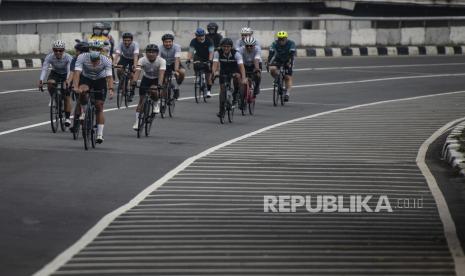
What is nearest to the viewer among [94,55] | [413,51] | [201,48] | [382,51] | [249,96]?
[94,55]

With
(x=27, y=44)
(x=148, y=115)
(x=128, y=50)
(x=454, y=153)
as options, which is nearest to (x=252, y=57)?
(x=128, y=50)

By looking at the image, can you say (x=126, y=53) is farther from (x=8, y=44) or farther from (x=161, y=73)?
(x=8, y=44)

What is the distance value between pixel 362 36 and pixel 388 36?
3.45ft

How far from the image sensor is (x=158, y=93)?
81.9 ft

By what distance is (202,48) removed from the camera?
32.4 meters

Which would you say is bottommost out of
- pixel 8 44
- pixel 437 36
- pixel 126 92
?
pixel 126 92

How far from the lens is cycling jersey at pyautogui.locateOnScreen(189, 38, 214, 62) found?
106ft

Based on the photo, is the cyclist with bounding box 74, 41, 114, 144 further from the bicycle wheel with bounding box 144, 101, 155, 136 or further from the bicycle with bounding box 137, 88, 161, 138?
the bicycle wheel with bounding box 144, 101, 155, 136

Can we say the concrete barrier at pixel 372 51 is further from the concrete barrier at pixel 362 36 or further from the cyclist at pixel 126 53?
the cyclist at pixel 126 53

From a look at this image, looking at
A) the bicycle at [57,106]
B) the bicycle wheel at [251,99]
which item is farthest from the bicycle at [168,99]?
the bicycle at [57,106]

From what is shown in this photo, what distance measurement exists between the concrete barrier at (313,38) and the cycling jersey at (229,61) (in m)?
19.3

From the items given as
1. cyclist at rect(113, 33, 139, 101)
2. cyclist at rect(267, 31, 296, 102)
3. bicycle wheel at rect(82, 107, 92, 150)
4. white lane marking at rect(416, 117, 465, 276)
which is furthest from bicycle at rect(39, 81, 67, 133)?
cyclist at rect(267, 31, 296, 102)

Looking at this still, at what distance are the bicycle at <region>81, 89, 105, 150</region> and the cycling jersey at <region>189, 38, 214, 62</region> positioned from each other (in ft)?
31.5

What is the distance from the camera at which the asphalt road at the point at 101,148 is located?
14515 millimetres
